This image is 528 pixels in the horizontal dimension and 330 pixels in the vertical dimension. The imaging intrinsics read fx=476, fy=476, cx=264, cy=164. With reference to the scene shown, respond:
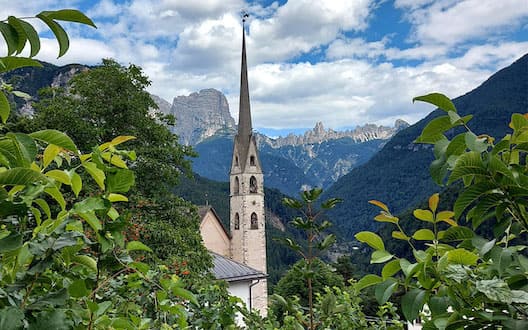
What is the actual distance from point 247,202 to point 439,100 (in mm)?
31353

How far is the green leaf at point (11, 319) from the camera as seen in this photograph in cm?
68

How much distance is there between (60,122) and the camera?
526 inches

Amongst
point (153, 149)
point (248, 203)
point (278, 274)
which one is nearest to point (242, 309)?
point (153, 149)

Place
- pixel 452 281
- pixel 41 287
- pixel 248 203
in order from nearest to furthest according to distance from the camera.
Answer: pixel 452 281, pixel 41 287, pixel 248 203

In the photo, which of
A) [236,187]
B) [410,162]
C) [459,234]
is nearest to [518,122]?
[459,234]

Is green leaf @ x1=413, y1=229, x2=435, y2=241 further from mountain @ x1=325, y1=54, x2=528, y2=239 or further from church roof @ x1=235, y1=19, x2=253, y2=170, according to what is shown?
mountain @ x1=325, y1=54, x2=528, y2=239

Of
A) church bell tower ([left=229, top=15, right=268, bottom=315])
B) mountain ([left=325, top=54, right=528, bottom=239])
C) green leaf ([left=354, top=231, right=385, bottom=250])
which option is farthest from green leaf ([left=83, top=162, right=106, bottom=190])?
mountain ([left=325, top=54, right=528, bottom=239])

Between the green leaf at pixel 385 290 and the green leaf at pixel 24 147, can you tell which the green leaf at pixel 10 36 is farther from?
the green leaf at pixel 385 290

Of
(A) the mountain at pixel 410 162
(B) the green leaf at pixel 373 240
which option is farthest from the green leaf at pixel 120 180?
(A) the mountain at pixel 410 162

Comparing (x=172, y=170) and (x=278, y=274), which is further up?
(x=172, y=170)

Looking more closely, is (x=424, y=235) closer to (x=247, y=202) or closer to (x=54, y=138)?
(x=54, y=138)

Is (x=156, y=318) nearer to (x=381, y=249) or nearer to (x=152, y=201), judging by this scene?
(x=381, y=249)

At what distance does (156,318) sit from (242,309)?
1.27 ft

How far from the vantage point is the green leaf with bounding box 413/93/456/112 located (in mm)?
913
